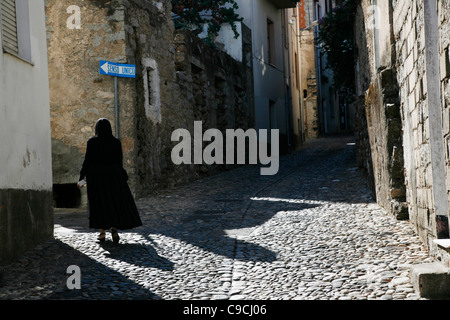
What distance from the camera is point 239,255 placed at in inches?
220

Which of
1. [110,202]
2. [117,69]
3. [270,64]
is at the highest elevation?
[270,64]

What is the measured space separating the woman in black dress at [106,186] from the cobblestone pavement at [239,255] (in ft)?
0.85

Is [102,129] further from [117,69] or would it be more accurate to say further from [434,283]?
[434,283]

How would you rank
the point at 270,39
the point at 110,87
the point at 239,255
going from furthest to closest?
1. the point at 270,39
2. the point at 110,87
3. the point at 239,255

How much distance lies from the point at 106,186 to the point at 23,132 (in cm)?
110

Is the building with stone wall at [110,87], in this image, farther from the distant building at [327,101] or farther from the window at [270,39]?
the distant building at [327,101]

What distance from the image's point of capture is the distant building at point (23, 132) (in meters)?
5.58

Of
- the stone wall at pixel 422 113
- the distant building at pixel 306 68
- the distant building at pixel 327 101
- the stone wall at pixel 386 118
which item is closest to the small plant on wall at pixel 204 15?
the stone wall at pixel 386 118

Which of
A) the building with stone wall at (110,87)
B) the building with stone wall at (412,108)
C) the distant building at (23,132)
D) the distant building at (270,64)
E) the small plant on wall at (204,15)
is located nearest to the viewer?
the building with stone wall at (412,108)

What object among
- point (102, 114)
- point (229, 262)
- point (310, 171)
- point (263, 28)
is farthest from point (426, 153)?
point (263, 28)

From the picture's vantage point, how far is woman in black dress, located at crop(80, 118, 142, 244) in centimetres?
659

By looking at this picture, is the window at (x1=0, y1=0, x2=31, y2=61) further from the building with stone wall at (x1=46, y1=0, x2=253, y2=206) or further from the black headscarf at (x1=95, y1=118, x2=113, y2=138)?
the building with stone wall at (x1=46, y1=0, x2=253, y2=206)

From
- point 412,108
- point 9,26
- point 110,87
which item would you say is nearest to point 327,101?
point 110,87

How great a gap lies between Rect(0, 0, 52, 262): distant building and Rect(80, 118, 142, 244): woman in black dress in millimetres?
530
